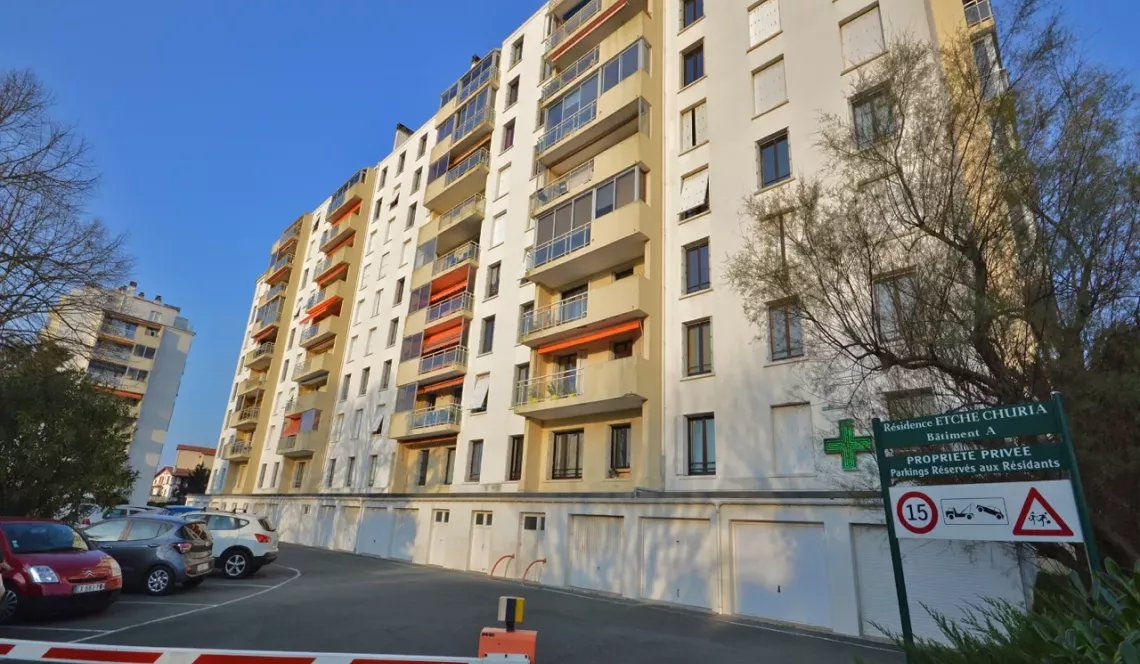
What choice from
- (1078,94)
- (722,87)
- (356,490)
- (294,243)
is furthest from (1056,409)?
(294,243)

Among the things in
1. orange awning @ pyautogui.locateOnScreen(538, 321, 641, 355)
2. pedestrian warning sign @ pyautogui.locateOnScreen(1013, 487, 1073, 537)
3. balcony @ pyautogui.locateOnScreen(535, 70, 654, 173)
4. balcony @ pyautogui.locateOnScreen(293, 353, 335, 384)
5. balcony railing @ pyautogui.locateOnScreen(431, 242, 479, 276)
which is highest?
balcony @ pyautogui.locateOnScreen(535, 70, 654, 173)

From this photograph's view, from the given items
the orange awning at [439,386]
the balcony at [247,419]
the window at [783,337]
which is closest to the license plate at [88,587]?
the window at [783,337]

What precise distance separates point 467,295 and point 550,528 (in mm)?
11322

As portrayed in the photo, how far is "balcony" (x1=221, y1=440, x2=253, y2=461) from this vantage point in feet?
133

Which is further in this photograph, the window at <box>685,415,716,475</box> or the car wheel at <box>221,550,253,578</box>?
the window at <box>685,415,716,475</box>

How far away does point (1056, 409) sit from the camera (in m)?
5.21

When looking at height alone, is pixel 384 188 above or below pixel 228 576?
above

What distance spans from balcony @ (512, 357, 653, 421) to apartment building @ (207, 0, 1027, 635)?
0.10 metres

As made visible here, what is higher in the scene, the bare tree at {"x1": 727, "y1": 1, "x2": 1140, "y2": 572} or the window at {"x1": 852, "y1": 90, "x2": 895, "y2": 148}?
the window at {"x1": 852, "y1": 90, "x2": 895, "y2": 148}

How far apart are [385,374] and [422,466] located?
6.68m

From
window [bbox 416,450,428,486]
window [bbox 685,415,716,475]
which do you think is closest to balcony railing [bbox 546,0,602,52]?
window [bbox 685,415,716,475]

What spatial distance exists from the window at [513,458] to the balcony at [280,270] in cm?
3367

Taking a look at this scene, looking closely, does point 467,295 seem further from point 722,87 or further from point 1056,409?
point 1056,409

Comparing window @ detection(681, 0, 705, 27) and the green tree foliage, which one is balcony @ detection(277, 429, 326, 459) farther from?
window @ detection(681, 0, 705, 27)
